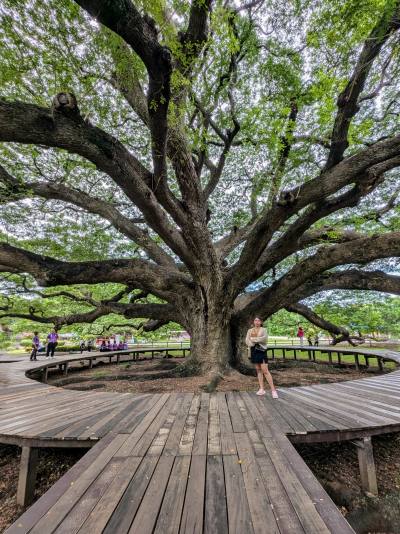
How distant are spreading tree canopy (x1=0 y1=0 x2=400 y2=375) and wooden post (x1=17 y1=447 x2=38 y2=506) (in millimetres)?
3425

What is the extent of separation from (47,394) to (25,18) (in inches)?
221

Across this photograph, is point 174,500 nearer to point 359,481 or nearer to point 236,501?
point 236,501

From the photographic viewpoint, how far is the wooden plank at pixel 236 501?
1343 millimetres

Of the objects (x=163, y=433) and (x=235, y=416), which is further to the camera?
(x=235, y=416)

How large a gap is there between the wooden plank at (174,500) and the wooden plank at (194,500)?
1.2 inches

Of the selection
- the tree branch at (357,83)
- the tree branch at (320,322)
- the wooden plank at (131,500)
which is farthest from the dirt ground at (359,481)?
the tree branch at (320,322)

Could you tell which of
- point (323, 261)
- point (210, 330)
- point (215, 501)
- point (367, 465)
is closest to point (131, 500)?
point (215, 501)

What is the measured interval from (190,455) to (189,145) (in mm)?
5019

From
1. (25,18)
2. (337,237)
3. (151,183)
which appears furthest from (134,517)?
(337,237)

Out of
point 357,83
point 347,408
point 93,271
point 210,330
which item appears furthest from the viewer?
point 210,330

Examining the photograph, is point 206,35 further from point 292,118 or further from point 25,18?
point 25,18

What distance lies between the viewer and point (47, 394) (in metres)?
4.28

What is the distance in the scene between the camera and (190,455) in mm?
2100

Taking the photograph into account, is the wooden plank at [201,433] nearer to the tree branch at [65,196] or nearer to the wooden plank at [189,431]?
the wooden plank at [189,431]
